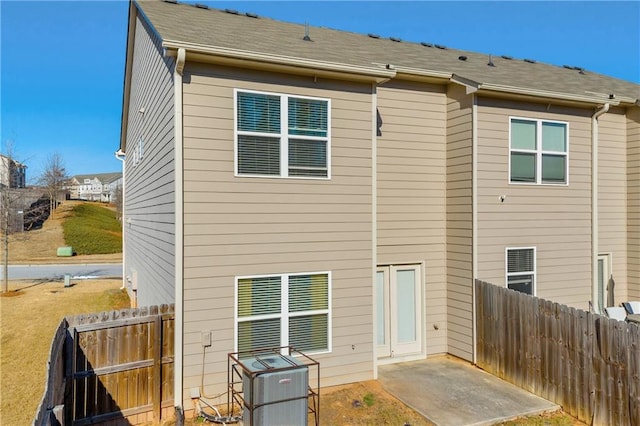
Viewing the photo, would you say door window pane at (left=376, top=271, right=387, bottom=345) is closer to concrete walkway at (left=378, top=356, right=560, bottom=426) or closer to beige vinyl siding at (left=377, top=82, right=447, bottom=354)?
beige vinyl siding at (left=377, top=82, right=447, bottom=354)

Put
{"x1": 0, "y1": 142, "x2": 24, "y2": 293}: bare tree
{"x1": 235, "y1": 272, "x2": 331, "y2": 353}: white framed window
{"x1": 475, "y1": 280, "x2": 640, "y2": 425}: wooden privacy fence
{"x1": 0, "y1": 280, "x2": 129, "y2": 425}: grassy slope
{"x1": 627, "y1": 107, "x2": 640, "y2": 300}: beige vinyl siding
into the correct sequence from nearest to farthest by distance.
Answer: {"x1": 475, "y1": 280, "x2": 640, "y2": 425}: wooden privacy fence
{"x1": 235, "y1": 272, "x2": 331, "y2": 353}: white framed window
{"x1": 0, "y1": 280, "x2": 129, "y2": 425}: grassy slope
{"x1": 627, "y1": 107, "x2": 640, "y2": 300}: beige vinyl siding
{"x1": 0, "y1": 142, "x2": 24, "y2": 293}: bare tree

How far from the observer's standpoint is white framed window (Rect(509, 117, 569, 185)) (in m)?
8.82

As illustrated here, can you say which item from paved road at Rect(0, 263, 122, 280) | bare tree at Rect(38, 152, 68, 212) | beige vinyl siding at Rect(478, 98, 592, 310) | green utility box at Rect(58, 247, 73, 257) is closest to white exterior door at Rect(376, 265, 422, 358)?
beige vinyl siding at Rect(478, 98, 592, 310)

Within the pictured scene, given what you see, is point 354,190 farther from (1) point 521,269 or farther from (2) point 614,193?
(2) point 614,193

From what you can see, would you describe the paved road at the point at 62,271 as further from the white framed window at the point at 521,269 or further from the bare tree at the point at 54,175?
the white framed window at the point at 521,269

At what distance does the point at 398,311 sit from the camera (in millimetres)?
8656

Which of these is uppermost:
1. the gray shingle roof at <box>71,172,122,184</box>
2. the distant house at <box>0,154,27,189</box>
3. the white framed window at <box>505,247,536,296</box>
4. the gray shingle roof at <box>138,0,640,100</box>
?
the gray shingle roof at <box>71,172,122,184</box>

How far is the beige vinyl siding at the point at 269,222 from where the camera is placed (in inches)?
247

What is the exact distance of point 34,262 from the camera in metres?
27.7

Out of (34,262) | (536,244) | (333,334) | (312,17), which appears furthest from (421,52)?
(34,262)

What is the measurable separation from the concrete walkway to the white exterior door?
386mm

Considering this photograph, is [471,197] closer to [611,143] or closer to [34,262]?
[611,143]

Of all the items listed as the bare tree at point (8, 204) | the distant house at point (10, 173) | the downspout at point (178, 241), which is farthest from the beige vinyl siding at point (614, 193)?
the distant house at point (10, 173)

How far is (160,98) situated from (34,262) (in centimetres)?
2642
